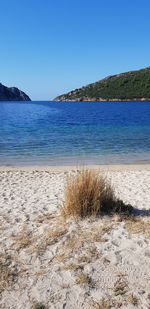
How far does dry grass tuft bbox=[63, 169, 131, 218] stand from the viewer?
561 centimetres

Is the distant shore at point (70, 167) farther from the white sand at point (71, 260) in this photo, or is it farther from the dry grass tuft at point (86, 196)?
the dry grass tuft at point (86, 196)

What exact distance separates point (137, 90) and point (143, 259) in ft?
410

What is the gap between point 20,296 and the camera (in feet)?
11.6

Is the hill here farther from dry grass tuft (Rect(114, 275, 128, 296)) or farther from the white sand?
dry grass tuft (Rect(114, 275, 128, 296))

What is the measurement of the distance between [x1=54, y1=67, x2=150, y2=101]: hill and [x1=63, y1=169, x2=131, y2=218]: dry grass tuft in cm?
11976

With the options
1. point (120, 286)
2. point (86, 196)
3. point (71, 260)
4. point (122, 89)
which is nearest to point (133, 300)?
point (120, 286)

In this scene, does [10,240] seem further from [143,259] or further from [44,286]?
[143,259]

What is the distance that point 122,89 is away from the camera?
132625 mm

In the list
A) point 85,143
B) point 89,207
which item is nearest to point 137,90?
point 85,143

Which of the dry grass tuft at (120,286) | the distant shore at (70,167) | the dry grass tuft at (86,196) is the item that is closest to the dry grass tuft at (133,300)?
the dry grass tuft at (120,286)

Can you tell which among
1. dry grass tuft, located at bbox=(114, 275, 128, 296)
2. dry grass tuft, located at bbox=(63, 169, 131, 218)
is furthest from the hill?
dry grass tuft, located at bbox=(114, 275, 128, 296)

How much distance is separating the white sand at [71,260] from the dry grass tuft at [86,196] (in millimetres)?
236

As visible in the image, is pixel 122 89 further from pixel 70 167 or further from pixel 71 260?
pixel 71 260

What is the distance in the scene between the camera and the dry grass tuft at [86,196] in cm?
561
